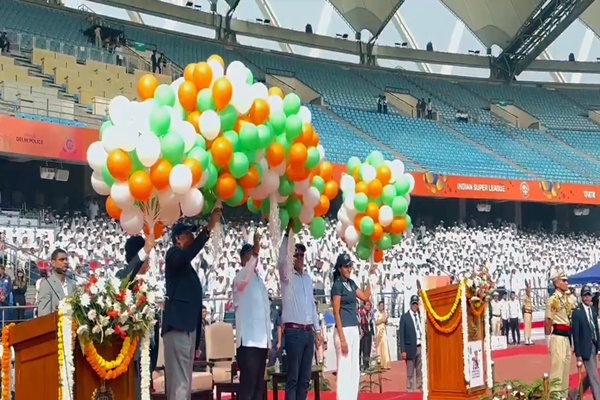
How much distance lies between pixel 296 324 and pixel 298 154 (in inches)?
58.7

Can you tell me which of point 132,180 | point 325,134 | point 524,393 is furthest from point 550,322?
point 325,134

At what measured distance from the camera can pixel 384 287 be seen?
1897 centimetres

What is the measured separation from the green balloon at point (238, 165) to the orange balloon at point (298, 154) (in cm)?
56

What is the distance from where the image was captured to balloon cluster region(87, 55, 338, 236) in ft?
18.9

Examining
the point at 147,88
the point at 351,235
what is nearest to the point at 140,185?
the point at 147,88

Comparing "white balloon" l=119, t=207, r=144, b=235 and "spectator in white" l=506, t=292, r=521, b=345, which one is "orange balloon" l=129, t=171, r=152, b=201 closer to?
"white balloon" l=119, t=207, r=144, b=235

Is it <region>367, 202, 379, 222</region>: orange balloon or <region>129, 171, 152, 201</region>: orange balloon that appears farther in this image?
<region>367, 202, 379, 222</region>: orange balloon

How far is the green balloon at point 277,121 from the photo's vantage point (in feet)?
21.4

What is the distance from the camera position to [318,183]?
23.4 feet

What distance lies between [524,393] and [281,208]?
2.58 metres

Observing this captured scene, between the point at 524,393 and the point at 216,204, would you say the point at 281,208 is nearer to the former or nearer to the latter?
the point at 216,204

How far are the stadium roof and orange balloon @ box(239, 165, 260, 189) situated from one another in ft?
86.3

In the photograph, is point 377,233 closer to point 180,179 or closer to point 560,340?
point 560,340

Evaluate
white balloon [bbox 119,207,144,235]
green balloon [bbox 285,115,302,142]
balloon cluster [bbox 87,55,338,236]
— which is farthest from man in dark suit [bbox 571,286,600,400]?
white balloon [bbox 119,207,144,235]
